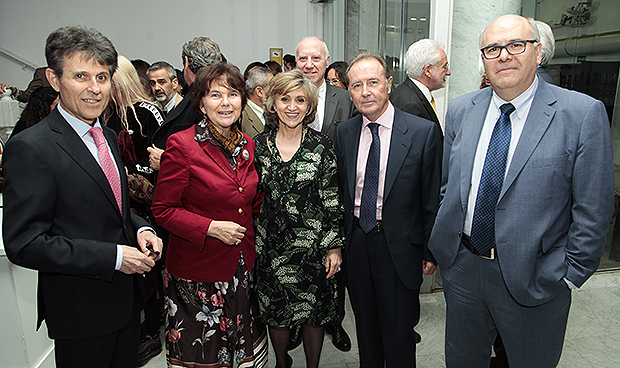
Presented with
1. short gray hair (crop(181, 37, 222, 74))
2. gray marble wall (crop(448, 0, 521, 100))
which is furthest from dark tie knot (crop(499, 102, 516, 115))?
gray marble wall (crop(448, 0, 521, 100))

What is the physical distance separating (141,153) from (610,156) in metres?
2.65

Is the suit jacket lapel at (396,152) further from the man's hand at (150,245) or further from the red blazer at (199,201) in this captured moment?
the man's hand at (150,245)

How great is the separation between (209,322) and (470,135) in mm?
1618

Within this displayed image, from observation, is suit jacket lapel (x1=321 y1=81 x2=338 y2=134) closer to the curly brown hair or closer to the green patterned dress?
the green patterned dress

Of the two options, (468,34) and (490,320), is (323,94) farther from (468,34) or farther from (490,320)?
(490,320)

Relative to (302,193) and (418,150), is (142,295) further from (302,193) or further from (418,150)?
(418,150)

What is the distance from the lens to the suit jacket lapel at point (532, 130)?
1.56m

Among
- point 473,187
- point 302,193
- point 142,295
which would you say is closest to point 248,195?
point 302,193

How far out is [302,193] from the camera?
2096 mm

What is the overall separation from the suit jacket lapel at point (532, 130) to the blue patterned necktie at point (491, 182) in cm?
5


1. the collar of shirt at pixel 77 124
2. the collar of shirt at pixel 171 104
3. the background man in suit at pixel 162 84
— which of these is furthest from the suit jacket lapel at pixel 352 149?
the background man in suit at pixel 162 84

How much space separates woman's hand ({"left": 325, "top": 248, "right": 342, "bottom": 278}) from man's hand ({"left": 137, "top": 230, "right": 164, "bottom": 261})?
3.01 feet

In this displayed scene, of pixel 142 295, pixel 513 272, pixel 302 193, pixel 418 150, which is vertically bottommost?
Result: pixel 142 295

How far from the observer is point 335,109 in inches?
114
